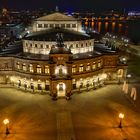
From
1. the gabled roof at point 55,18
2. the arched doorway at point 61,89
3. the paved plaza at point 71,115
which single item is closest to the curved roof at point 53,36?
the gabled roof at point 55,18

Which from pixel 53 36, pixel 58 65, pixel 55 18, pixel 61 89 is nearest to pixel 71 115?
pixel 61 89

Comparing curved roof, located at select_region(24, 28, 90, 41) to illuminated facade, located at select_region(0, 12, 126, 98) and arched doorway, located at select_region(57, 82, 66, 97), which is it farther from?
arched doorway, located at select_region(57, 82, 66, 97)

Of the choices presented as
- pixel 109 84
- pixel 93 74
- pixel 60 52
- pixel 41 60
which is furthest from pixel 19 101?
pixel 109 84

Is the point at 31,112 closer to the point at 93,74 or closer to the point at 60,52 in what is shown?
the point at 60,52

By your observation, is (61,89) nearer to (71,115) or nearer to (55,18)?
(71,115)

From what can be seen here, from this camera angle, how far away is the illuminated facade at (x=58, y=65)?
60.6 meters

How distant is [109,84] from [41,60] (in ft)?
74.3

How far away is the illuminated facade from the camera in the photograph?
60.6 metres

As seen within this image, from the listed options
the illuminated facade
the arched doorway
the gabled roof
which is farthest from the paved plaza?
the gabled roof

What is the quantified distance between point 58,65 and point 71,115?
50.0ft

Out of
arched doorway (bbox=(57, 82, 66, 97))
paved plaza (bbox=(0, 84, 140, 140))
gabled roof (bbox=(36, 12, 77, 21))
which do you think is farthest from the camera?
gabled roof (bbox=(36, 12, 77, 21))

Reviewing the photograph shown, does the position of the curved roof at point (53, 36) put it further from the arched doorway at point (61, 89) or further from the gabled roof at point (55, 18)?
the arched doorway at point (61, 89)

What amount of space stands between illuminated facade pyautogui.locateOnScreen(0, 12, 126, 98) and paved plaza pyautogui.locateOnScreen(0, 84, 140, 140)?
11.5ft

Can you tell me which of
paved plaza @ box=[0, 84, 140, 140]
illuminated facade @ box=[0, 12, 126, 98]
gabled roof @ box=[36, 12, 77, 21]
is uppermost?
gabled roof @ box=[36, 12, 77, 21]
